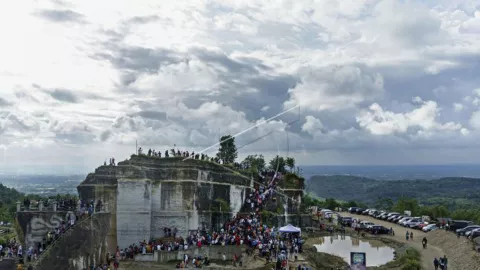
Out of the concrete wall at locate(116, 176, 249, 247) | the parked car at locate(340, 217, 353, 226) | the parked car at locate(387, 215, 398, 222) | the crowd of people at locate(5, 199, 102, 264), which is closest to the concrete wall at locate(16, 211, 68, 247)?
the crowd of people at locate(5, 199, 102, 264)

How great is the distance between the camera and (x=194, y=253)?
43344 millimetres

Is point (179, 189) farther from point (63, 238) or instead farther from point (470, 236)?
point (470, 236)

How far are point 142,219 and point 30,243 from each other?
12.4 metres

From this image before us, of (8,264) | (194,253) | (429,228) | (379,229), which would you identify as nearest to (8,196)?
(379,229)

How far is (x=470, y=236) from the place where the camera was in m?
48.6

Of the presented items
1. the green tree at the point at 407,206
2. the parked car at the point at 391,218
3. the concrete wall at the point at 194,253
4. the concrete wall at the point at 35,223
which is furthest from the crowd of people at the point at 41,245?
the green tree at the point at 407,206

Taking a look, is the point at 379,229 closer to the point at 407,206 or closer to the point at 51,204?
the point at 407,206

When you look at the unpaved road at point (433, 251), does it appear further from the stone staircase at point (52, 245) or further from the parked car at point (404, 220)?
the stone staircase at point (52, 245)

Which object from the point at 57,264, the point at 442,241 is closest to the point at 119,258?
the point at 57,264

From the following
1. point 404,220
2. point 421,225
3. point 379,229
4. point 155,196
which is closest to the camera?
point 155,196

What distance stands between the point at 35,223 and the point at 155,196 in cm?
1379

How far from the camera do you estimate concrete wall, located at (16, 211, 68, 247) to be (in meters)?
34.5

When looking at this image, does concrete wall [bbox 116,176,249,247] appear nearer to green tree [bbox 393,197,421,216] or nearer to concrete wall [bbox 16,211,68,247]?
concrete wall [bbox 16,211,68,247]

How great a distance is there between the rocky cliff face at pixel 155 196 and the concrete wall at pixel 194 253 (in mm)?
2983
